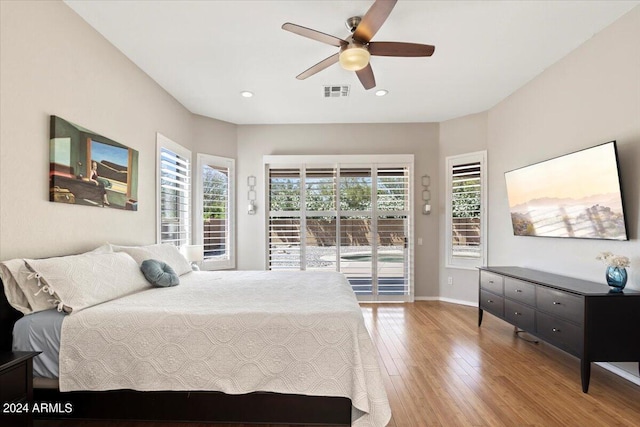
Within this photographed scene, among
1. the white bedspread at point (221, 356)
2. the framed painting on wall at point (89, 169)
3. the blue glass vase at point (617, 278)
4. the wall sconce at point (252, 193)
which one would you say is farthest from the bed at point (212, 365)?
the wall sconce at point (252, 193)

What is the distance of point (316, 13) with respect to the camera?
8.25 feet

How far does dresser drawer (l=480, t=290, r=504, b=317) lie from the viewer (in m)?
3.49

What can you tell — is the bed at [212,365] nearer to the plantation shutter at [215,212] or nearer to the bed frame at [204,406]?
the bed frame at [204,406]

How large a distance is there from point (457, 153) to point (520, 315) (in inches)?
109

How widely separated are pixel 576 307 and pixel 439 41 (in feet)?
8.43

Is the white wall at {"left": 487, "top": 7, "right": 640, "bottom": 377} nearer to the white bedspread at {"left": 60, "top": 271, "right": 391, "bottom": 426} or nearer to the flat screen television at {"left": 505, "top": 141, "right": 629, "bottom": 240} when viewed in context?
the flat screen television at {"left": 505, "top": 141, "right": 629, "bottom": 240}

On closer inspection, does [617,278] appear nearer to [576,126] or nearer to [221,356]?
[576,126]

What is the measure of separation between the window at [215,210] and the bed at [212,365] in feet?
9.44

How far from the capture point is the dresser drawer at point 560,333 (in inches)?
95.7

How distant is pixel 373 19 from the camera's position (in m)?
2.11

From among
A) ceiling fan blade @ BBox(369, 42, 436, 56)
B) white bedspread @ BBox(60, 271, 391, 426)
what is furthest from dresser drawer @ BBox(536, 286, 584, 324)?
ceiling fan blade @ BBox(369, 42, 436, 56)

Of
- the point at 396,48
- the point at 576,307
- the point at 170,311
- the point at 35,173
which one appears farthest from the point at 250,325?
the point at 576,307

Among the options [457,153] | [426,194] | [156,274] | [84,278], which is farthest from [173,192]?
[457,153]

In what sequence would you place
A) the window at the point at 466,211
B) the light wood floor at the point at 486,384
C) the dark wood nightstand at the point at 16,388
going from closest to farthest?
the dark wood nightstand at the point at 16,388 → the light wood floor at the point at 486,384 → the window at the point at 466,211
